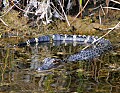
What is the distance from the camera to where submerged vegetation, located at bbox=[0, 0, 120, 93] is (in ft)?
14.9

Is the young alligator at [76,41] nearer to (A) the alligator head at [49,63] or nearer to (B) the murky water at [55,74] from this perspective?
(A) the alligator head at [49,63]

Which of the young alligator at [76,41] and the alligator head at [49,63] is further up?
the young alligator at [76,41]

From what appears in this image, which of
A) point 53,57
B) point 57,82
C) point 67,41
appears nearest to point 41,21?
A: point 67,41

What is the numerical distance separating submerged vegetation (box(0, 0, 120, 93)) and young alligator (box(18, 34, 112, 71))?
4.7 inches

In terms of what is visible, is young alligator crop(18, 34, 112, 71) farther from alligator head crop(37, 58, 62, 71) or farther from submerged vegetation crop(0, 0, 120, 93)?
submerged vegetation crop(0, 0, 120, 93)

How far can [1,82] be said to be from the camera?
4570mm

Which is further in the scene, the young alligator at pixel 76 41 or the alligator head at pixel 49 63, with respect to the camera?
the young alligator at pixel 76 41

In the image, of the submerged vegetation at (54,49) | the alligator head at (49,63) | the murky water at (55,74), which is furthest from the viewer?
the alligator head at (49,63)

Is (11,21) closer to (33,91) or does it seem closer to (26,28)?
(26,28)

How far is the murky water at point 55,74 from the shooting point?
4410 mm

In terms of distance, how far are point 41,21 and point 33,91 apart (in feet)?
11.8

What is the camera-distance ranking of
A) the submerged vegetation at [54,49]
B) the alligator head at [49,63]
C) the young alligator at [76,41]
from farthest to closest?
1. the young alligator at [76,41]
2. the alligator head at [49,63]
3. the submerged vegetation at [54,49]

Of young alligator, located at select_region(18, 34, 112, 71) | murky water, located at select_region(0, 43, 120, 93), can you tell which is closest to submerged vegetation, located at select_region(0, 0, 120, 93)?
murky water, located at select_region(0, 43, 120, 93)

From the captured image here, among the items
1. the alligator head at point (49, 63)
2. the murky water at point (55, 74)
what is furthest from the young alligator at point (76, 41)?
the murky water at point (55, 74)
